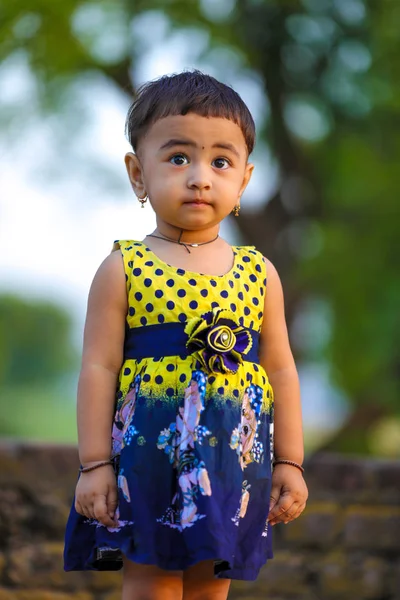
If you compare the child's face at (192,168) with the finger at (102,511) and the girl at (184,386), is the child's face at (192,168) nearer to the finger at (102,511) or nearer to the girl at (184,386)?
the girl at (184,386)

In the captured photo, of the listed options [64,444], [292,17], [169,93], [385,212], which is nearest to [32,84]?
[292,17]

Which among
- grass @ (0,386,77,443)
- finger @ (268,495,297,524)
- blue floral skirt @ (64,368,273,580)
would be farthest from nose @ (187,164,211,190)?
grass @ (0,386,77,443)

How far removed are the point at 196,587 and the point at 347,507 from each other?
2.31 metres

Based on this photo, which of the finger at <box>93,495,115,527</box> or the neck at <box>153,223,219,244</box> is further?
the neck at <box>153,223,219,244</box>

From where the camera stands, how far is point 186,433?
231cm

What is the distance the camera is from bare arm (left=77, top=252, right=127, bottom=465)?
2.40 metres

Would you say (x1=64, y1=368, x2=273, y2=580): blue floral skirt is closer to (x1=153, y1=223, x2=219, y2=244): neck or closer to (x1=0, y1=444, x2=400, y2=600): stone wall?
(x1=153, y1=223, x2=219, y2=244): neck

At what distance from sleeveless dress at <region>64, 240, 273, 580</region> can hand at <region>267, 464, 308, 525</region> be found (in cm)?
7

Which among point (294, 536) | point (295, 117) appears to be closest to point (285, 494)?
point (294, 536)

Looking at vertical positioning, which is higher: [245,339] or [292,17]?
[292,17]

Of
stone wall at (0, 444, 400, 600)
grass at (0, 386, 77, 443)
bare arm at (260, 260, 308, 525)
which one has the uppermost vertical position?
grass at (0, 386, 77, 443)

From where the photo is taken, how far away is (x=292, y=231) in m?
10.3

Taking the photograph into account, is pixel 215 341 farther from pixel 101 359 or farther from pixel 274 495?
pixel 274 495

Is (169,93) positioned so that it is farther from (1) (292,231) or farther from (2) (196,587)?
(1) (292,231)
